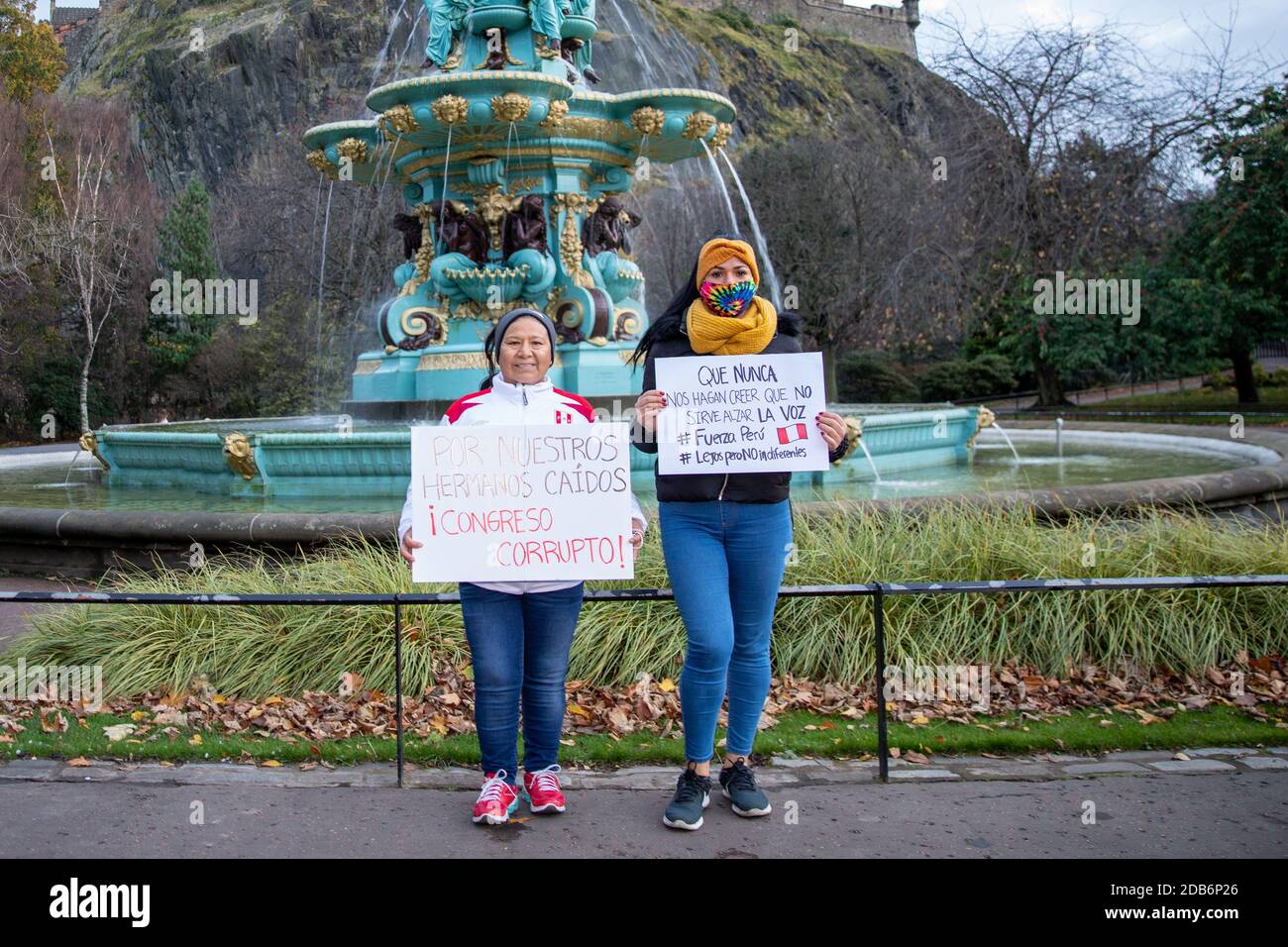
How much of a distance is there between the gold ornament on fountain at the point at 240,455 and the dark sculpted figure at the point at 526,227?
4285 mm

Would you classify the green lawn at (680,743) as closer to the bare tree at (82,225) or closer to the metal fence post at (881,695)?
the metal fence post at (881,695)

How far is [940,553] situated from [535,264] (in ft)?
25.9

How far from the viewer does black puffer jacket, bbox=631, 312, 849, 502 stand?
421 cm

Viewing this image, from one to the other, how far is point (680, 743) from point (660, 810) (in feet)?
2.75

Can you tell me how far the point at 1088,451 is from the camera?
1600 centimetres

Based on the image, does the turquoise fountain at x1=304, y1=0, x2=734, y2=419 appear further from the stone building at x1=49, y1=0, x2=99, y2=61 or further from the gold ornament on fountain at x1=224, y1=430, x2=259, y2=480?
the stone building at x1=49, y1=0, x2=99, y2=61

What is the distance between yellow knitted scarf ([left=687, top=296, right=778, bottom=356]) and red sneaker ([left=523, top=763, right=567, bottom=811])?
5.42ft

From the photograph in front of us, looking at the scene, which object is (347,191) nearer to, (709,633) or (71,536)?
(71,536)

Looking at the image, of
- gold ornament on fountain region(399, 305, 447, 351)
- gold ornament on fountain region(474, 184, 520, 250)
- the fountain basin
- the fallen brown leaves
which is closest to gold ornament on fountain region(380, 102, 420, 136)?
gold ornament on fountain region(474, 184, 520, 250)

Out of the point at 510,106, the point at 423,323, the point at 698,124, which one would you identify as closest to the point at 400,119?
the point at 510,106

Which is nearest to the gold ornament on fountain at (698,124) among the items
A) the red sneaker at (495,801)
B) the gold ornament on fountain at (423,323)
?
the gold ornament on fountain at (423,323)

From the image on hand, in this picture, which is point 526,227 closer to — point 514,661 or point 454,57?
point 454,57

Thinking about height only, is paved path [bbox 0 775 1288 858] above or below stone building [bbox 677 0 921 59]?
below

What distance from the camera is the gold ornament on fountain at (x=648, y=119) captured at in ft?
43.7
